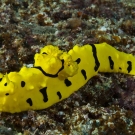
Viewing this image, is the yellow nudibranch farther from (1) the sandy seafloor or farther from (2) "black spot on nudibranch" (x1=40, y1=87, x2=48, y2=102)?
(1) the sandy seafloor

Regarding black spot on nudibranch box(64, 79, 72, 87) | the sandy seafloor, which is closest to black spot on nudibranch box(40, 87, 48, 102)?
the sandy seafloor

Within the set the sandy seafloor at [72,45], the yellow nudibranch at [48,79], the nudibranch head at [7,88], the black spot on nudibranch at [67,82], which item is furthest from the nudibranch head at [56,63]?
the nudibranch head at [7,88]

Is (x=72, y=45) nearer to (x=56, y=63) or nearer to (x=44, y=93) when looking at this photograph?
(x=56, y=63)

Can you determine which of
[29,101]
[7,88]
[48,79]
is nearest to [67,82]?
[48,79]

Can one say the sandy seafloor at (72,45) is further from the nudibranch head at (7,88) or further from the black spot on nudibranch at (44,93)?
the nudibranch head at (7,88)

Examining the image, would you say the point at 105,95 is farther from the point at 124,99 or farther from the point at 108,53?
the point at 108,53

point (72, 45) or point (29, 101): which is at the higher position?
point (72, 45)

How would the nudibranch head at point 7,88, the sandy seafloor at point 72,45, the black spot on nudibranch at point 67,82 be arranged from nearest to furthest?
the nudibranch head at point 7,88, the sandy seafloor at point 72,45, the black spot on nudibranch at point 67,82

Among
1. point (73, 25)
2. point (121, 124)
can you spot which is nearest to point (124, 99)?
point (121, 124)

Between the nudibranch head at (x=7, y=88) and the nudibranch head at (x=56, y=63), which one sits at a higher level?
the nudibranch head at (x=56, y=63)
